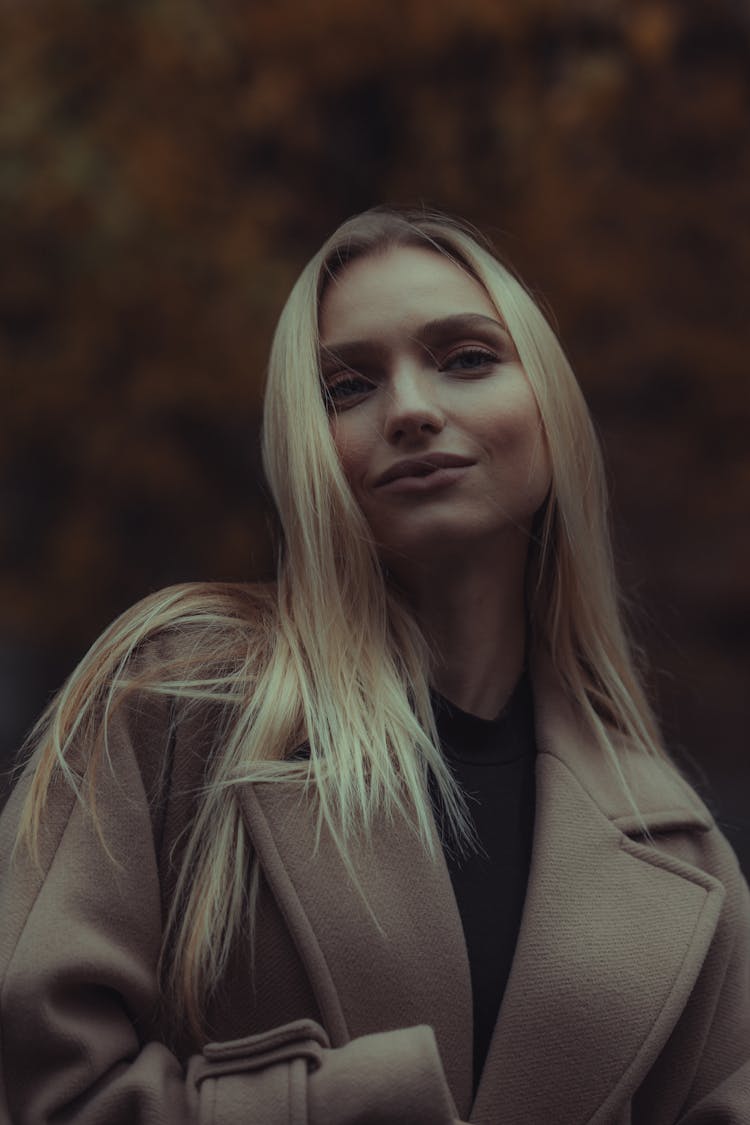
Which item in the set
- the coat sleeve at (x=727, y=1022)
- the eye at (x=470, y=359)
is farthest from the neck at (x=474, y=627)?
the coat sleeve at (x=727, y=1022)

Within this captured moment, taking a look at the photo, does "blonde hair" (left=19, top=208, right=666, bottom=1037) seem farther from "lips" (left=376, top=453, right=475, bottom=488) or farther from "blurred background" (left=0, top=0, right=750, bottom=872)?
"blurred background" (left=0, top=0, right=750, bottom=872)

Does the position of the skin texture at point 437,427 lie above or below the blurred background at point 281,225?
below

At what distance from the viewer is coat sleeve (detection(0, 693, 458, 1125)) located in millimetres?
1557

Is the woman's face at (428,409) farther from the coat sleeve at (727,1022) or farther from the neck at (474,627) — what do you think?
the coat sleeve at (727,1022)

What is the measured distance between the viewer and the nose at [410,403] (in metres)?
1.83

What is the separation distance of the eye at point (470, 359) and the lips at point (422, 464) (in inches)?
5.7

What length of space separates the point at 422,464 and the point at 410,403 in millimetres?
81

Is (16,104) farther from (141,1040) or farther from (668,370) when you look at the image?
(141,1040)

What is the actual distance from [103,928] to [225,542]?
161 inches

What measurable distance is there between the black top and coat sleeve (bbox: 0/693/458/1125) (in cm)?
21

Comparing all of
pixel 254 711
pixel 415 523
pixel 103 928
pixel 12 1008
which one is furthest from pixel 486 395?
pixel 12 1008

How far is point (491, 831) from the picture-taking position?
1946mm

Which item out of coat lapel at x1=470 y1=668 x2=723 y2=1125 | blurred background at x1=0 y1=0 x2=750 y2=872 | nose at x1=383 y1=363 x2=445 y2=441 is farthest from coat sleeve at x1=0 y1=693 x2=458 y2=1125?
blurred background at x1=0 y1=0 x2=750 y2=872

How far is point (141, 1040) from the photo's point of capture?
5.78ft
